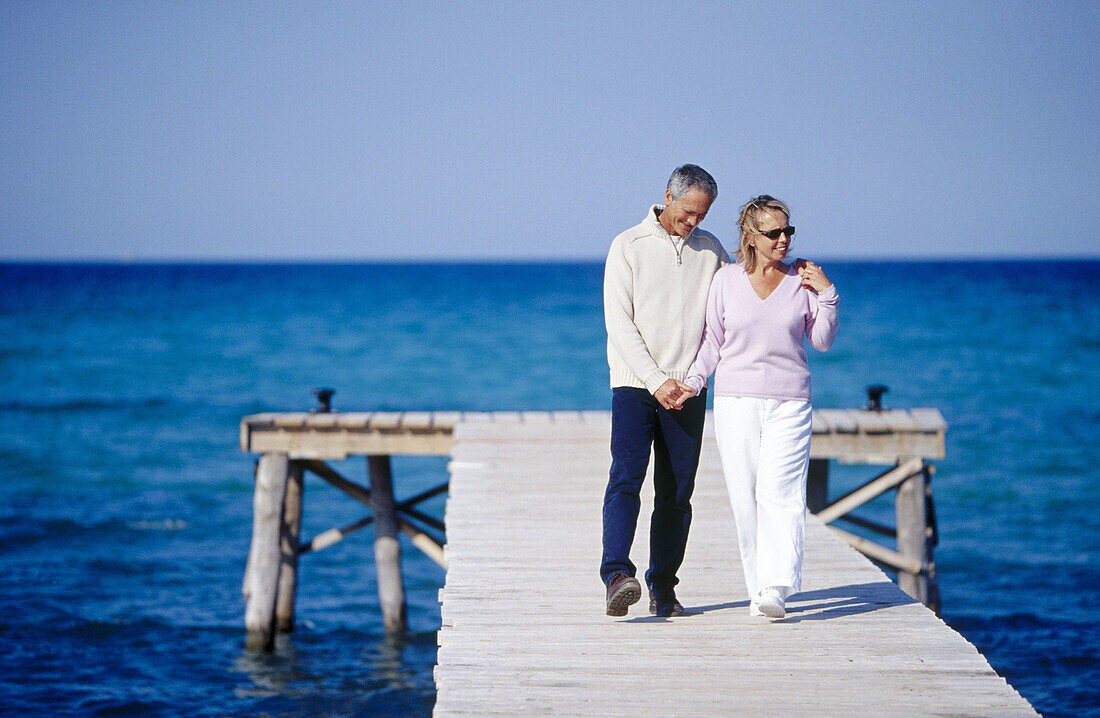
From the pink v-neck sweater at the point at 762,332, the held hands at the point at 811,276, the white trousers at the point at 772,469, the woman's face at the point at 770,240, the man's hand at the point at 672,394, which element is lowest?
the white trousers at the point at 772,469

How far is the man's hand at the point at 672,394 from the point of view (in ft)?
14.2

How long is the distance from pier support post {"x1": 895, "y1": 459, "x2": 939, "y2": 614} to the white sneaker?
4888 millimetres

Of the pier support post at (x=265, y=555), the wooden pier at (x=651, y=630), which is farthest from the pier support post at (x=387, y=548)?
the wooden pier at (x=651, y=630)

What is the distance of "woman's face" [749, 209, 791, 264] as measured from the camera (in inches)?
173

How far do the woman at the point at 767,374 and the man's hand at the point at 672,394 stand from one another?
0.08 meters

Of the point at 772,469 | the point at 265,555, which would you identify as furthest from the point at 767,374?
the point at 265,555

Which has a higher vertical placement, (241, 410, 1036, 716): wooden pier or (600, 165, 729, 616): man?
(600, 165, 729, 616): man

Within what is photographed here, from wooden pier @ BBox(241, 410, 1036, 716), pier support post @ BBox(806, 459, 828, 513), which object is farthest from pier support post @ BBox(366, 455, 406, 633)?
pier support post @ BBox(806, 459, 828, 513)

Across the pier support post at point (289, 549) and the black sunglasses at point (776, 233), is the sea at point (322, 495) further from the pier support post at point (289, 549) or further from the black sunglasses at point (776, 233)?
the black sunglasses at point (776, 233)

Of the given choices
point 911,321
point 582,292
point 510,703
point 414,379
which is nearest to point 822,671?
point 510,703

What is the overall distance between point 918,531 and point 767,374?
5.40 metres

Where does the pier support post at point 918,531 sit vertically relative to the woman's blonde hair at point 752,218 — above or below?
below

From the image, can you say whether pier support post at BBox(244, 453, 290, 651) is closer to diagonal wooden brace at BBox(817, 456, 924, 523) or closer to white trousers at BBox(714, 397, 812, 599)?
diagonal wooden brace at BBox(817, 456, 924, 523)

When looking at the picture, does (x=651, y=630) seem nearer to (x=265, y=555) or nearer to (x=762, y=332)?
(x=762, y=332)
